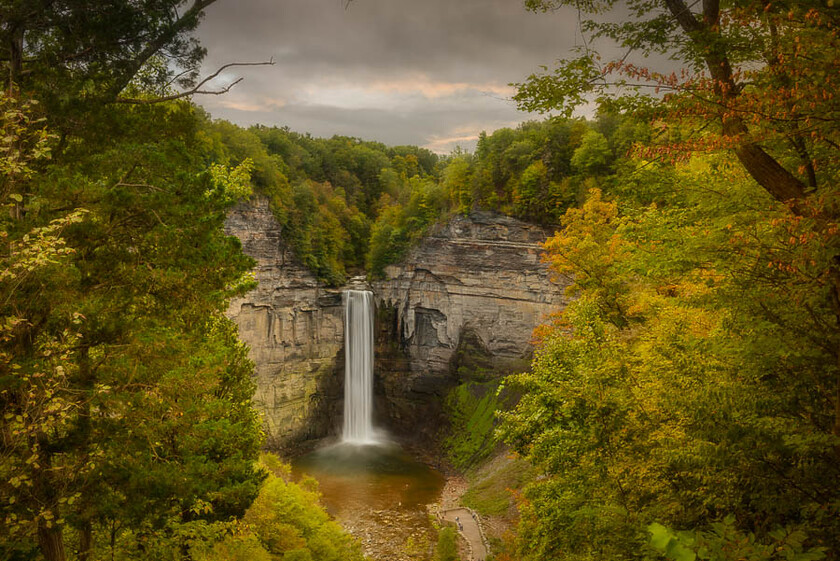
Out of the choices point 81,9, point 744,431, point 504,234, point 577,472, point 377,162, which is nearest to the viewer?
point 744,431

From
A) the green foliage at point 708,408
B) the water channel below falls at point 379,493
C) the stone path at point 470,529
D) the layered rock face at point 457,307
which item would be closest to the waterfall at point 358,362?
the layered rock face at point 457,307

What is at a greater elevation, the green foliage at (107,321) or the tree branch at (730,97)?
the tree branch at (730,97)

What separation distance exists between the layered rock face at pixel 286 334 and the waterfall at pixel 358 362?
1106mm

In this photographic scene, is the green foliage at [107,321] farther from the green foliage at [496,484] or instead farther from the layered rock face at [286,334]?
the layered rock face at [286,334]

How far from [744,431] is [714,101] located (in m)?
3.49

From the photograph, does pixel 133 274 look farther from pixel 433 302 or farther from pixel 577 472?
pixel 433 302

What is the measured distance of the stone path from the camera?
20.4 m

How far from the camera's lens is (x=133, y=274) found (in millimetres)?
6203

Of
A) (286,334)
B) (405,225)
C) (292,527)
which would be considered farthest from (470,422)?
(292,527)

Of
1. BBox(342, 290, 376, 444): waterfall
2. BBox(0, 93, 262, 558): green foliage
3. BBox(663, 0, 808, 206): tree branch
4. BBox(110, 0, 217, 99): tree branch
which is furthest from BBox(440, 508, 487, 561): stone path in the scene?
BBox(110, 0, 217, 99): tree branch

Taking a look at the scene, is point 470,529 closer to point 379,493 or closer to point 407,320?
point 379,493

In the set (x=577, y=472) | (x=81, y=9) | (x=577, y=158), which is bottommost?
(x=577, y=472)

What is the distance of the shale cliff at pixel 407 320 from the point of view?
34469 mm

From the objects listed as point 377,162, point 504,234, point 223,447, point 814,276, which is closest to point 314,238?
point 504,234
